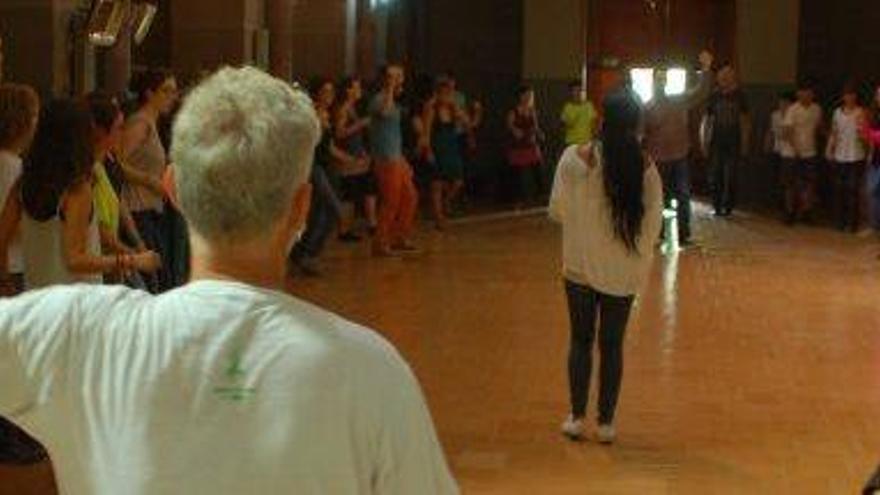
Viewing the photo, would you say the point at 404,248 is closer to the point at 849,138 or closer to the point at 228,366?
the point at 849,138

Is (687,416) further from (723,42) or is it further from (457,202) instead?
(723,42)

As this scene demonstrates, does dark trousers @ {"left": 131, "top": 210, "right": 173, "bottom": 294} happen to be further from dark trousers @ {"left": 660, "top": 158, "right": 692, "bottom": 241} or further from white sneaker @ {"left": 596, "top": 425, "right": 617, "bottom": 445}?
dark trousers @ {"left": 660, "top": 158, "right": 692, "bottom": 241}

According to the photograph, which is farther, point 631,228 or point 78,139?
point 631,228

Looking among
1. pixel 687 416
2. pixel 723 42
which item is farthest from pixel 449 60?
pixel 687 416

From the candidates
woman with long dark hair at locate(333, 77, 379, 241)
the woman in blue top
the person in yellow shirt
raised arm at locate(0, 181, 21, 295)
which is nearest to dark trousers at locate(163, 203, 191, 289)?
raised arm at locate(0, 181, 21, 295)

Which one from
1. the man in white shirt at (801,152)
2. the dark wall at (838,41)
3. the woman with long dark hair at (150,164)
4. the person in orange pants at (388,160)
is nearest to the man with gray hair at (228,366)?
the woman with long dark hair at (150,164)

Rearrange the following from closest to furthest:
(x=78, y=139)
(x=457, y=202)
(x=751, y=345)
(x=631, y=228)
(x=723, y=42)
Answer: (x=78, y=139) < (x=631, y=228) < (x=751, y=345) < (x=457, y=202) < (x=723, y=42)

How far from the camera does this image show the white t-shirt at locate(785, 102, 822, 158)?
1720cm

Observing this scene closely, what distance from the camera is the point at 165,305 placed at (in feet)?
6.23

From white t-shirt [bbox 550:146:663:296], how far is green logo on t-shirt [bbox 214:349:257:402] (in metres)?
4.53

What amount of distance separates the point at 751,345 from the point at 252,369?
732 centimetres

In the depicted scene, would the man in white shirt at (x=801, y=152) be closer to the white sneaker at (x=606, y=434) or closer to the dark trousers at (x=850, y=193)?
the dark trousers at (x=850, y=193)

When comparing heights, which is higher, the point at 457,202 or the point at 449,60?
the point at 449,60

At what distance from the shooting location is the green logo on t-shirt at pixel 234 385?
Answer: 1844 mm
